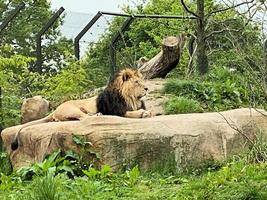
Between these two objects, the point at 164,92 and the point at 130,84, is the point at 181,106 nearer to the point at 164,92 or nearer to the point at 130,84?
the point at 164,92

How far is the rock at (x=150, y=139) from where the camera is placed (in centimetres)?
709

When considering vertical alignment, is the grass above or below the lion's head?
below

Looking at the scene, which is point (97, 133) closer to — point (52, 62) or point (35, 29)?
point (52, 62)

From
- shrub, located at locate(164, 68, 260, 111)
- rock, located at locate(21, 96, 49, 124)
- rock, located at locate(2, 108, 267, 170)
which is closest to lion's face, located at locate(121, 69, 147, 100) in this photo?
rock, located at locate(2, 108, 267, 170)

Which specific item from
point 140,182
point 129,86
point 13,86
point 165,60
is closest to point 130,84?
point 129,86

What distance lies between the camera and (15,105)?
11.9 m

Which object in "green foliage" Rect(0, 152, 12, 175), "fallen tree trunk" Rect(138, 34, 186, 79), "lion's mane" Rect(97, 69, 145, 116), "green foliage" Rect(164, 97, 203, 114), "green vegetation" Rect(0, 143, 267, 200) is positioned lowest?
"green foliage" Rect(0, 152, 12, 175)

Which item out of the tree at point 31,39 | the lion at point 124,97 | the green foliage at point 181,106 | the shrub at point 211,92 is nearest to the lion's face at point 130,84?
the lion at point 124,97

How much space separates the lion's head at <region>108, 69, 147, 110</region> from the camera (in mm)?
8078

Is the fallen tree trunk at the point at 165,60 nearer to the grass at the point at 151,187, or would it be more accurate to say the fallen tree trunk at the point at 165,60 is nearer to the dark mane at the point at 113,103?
the dark mane at the point at 113,103

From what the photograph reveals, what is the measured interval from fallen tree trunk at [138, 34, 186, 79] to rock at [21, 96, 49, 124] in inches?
68.4

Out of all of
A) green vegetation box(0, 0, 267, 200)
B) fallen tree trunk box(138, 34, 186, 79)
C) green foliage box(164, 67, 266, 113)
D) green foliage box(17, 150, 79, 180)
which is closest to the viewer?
green vegetation box(0, 0, 267, 200)

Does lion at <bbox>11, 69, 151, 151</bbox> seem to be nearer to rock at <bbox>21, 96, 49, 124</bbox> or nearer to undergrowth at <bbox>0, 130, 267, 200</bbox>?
undergrowth at <bbox>0, 130, 267, 200</bbox>

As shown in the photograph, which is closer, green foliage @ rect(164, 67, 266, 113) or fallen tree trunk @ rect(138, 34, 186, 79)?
green foliage @ rect(164, 67, 266, 113)
